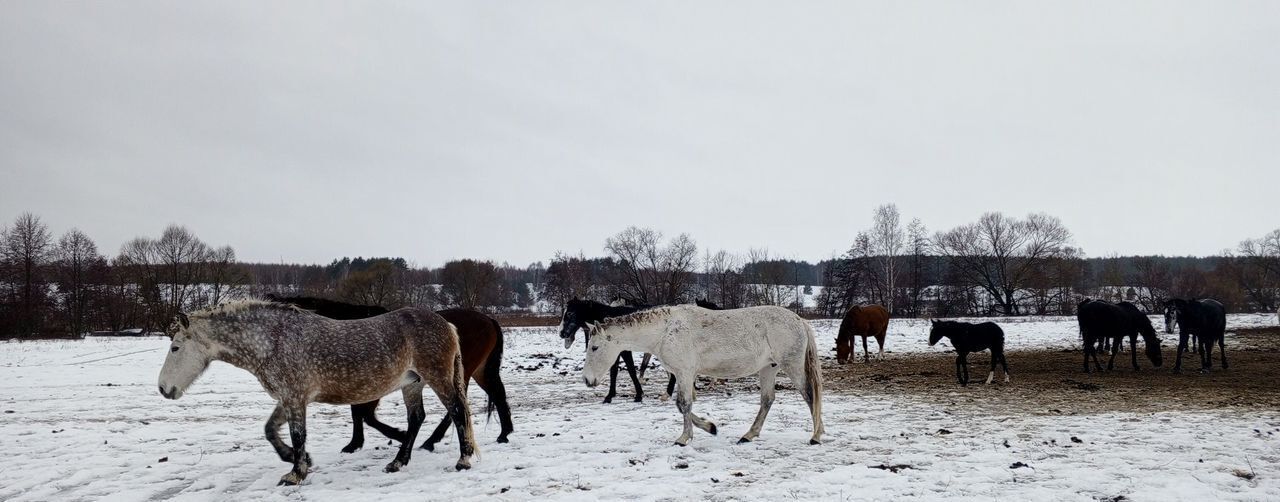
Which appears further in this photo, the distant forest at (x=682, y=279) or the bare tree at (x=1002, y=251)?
the bare tree at (x=1002, y=251)

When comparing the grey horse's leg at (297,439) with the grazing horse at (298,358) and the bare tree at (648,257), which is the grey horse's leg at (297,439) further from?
the bare tree at (648,257)

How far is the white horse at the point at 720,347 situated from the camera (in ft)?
24.2

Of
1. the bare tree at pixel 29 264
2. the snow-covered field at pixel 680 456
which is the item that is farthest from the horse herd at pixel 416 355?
the bare tree at pixel 29 264

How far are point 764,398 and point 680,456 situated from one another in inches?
63.1

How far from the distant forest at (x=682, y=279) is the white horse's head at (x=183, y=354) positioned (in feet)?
126

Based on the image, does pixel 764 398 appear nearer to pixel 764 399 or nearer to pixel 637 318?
pixel 764 399

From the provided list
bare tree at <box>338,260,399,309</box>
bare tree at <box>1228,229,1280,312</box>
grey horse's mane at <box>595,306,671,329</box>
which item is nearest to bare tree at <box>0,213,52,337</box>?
bare tree at <box>338,260,399,309</box>

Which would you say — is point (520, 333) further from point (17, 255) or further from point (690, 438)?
point (17, 255)

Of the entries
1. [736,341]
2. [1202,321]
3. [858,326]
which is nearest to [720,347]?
[736,341]

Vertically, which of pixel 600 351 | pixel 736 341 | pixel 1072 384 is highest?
pixel 736 341

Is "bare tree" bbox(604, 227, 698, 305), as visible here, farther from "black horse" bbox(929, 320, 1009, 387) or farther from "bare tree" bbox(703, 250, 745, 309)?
"black horse" bbox(929, 320, 1009, 387)

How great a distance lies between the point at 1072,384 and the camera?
1173 centimetres

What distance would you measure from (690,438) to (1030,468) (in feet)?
11.7

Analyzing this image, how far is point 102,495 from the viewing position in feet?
17.4
